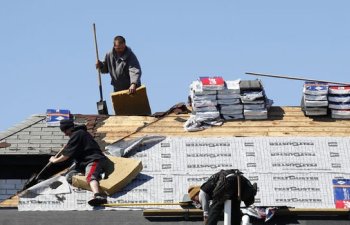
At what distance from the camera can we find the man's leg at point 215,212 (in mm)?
15078

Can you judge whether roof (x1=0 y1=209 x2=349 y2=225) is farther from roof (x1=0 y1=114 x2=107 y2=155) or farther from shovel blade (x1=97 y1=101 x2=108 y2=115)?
shovel blade (x1=97 y1=101 x2=108 y2=115)

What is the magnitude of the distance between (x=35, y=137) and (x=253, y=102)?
342 cm

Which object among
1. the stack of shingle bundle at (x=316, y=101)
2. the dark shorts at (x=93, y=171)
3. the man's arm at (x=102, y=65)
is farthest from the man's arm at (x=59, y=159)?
the stack of shingle bundle at (x=316, y=101)

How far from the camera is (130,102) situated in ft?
65.0

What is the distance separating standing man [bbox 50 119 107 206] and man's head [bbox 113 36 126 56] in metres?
3.02

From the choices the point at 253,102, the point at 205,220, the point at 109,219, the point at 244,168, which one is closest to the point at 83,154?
the point at 109,219

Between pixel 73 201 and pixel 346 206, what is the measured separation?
3704 millimetres

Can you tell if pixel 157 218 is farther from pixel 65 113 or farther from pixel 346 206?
pixel 65 113

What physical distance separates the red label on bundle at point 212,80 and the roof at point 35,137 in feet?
5.64

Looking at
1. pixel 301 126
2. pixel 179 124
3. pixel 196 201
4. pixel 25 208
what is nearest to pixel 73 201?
pixel 25 208

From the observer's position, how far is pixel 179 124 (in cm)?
1903

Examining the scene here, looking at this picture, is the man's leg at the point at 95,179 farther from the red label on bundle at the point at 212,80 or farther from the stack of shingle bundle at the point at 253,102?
the stack of shingle bundle at the point at 253,102

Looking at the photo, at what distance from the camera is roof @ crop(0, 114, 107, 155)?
18.5 metres

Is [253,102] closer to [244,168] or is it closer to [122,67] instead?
[244,168]
